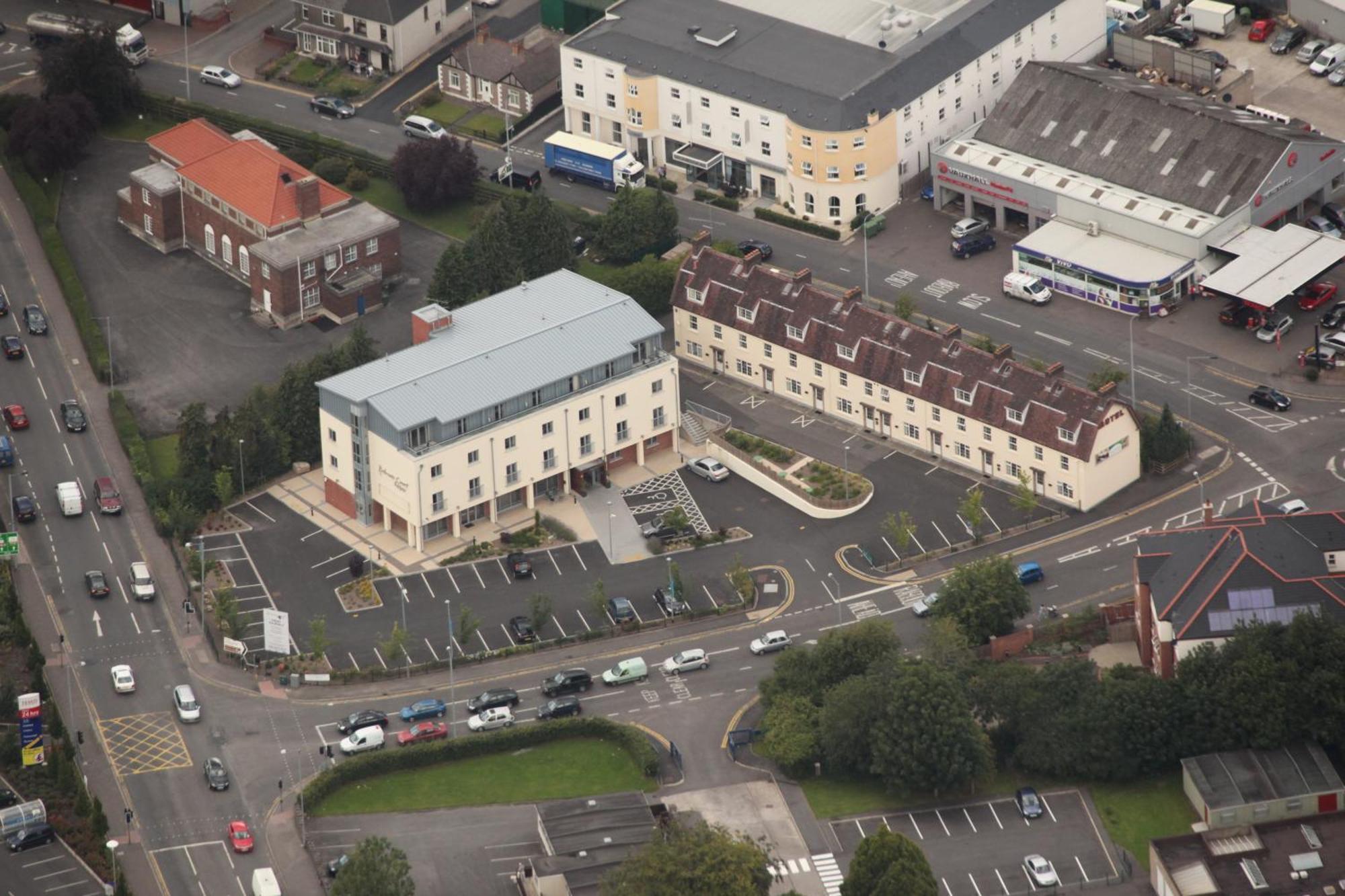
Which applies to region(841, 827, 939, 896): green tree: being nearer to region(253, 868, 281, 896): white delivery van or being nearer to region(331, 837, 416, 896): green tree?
region(331, 837, 416, 896): green tree

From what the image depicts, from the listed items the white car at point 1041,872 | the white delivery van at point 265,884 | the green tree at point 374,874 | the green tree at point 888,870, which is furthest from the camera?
the white car at point 1041,872

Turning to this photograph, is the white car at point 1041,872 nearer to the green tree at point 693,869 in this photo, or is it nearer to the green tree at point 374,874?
the green tree at point 693,869

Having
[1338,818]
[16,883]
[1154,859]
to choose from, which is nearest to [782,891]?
[1154,859]

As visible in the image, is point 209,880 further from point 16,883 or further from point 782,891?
point 782,891

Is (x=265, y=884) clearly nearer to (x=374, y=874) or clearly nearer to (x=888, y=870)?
(x=374, y=874)

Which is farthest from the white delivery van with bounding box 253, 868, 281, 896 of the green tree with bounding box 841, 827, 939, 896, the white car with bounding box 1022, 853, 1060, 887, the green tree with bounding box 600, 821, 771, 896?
the white car with bounding box 1022, 853, 1060, 887

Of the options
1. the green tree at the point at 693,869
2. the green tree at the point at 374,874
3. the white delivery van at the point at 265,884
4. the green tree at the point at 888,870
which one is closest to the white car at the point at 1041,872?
the green tree at the point at 888,870

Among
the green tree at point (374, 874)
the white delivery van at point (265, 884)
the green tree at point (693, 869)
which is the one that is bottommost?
the white delivery van at point (265, 884)

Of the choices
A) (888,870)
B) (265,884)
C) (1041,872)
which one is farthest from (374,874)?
(1041,872)
